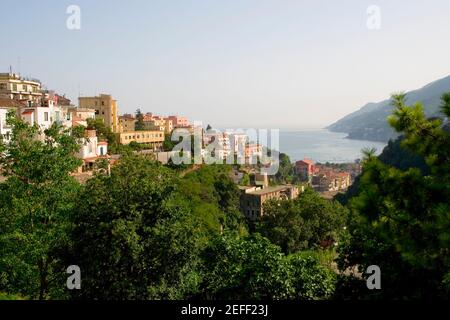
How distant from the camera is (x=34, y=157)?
23.4 ft

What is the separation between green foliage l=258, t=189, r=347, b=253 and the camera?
2714cm

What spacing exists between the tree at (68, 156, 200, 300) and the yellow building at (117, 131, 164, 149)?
2987 cm

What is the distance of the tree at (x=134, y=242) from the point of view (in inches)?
255

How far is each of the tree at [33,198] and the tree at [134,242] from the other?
0.41 m

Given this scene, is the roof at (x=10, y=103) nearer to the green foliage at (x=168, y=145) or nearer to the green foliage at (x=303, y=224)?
the green foliage at (x=303, y=224)

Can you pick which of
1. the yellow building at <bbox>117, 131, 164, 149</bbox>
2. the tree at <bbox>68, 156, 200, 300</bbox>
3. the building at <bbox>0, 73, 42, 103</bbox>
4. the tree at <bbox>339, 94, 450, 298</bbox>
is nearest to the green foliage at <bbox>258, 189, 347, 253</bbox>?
the yellow building at <bbox>117, 131, 164, 149</bbox>

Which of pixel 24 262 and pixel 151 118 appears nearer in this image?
pixel 24 262

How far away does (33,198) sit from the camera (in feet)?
23.3

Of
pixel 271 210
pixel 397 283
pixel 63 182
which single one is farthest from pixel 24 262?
pixel 271 210

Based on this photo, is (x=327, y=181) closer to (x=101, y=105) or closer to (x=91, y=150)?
(x=101, y=105)

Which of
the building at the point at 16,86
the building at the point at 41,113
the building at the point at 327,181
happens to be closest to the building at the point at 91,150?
the building at the point at 41,113

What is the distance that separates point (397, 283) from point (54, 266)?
225 inches

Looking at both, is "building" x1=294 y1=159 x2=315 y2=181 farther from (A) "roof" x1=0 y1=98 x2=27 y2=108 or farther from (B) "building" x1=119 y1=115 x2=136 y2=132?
(A) "roof" x1=0 y1=98 x2=27 y2=108
